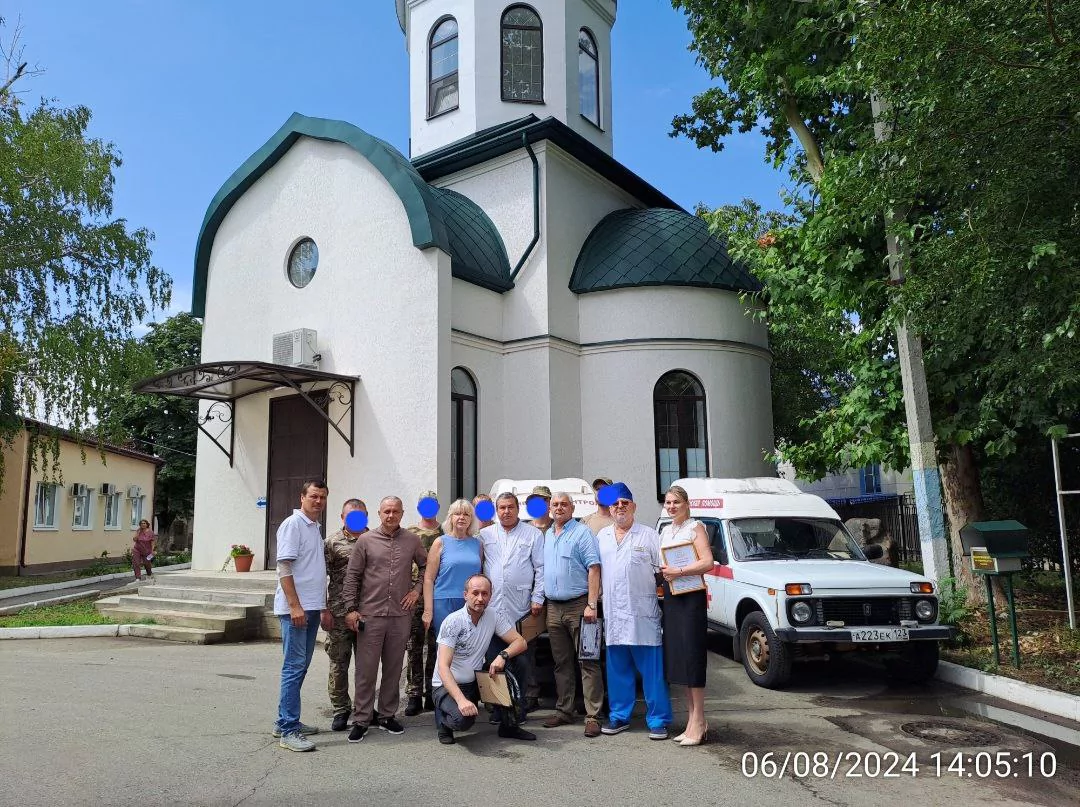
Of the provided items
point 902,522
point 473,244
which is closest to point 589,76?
point 473,244

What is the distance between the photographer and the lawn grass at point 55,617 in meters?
11.9

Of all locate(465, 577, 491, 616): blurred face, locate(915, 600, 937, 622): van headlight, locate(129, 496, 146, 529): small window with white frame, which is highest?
locate(129, 496, 146, 529): small window with white frame

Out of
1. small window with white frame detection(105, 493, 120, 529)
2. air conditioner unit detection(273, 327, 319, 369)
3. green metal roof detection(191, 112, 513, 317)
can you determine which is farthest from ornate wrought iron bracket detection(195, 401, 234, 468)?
small window with white frame detection(105, 493, 120, 529)

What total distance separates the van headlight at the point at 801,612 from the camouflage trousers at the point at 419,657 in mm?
3206

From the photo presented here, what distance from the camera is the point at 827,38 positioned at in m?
11.4

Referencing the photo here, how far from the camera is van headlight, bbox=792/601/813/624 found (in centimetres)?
719

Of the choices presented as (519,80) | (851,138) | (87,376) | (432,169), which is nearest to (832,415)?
(851,138)

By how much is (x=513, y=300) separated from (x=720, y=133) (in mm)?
4668

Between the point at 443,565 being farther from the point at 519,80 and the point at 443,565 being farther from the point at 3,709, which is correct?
the point at 519,80

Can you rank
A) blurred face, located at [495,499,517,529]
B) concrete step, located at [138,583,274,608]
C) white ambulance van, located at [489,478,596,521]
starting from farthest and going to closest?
concrete step, located at [138,583,274,608] → white ambulance van, located at [489,478,596,521] → blurred face, located at [495,499,517,529]

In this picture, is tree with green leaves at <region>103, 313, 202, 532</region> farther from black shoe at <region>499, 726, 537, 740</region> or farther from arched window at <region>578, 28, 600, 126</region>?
black shoe at <region>499, 726, 537, 740</region>

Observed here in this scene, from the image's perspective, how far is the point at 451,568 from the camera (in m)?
6.20

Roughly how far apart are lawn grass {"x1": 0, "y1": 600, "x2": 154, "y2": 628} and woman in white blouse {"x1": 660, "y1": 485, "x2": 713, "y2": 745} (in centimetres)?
881

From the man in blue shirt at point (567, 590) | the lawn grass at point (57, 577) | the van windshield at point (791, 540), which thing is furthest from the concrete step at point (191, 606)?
the lawn grass at point (57, 577)
